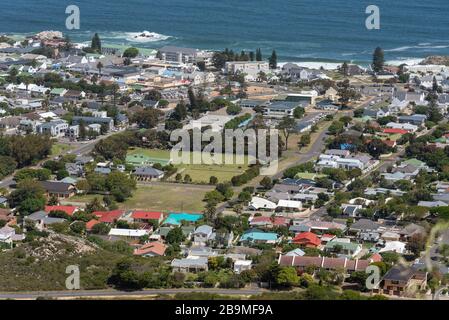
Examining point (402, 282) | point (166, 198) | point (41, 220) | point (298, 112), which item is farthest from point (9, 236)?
point (298, 112)

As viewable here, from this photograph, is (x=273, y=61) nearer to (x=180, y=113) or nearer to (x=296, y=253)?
(x=180, y=113)

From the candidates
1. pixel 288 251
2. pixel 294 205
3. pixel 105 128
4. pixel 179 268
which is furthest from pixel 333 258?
pixel 105 128

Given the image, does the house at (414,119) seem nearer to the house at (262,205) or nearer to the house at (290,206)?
the house at (290,206)

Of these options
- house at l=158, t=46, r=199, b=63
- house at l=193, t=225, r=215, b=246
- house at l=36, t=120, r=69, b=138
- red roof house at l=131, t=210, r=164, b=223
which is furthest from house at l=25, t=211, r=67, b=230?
house at l=158, t=46, r=199, b=63

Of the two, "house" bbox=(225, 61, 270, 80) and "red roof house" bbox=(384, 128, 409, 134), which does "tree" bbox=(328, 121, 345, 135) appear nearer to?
"red roof house" bbox=(384, 128, 409, 134)

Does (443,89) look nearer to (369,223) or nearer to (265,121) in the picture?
(265,121)

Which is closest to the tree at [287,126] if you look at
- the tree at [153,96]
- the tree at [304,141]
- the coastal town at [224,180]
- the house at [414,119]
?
the coastal town at [224,180]
